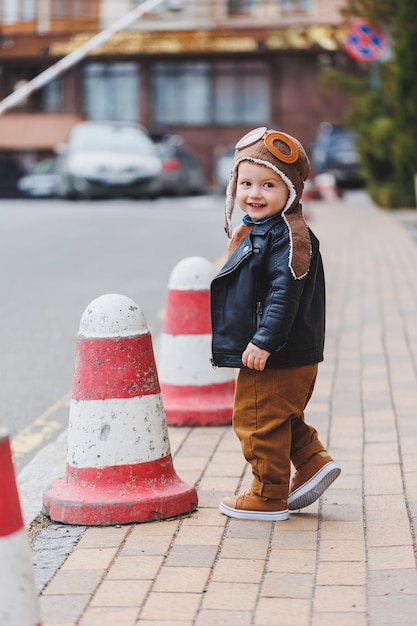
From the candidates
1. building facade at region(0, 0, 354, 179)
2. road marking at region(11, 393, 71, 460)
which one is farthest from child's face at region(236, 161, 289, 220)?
building facade at region(0, 0, 354, 179)

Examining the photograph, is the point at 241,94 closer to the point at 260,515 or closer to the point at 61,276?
the point at 61,276

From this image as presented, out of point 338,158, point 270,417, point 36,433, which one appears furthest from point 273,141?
point 338,158

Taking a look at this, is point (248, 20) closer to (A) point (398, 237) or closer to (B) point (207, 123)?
(B) point (207, 123)

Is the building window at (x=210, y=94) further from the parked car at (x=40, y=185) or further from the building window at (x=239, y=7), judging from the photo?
the parked car at (x=40, y=185)

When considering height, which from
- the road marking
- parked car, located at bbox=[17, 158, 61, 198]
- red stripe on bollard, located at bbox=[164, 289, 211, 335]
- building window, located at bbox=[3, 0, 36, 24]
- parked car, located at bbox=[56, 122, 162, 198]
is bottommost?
parked car, located at bbox=[17, 158, 61, 198]

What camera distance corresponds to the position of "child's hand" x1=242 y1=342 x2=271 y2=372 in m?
4.06

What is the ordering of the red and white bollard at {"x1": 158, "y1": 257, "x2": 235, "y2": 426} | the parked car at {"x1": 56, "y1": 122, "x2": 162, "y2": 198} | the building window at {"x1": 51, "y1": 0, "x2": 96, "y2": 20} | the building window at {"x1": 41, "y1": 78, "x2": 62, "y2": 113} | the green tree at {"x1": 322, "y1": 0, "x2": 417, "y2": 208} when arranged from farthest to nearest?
1. the building window at {"x1": 41, "y1": 78, "x2": 62, "y2": 113}
2. the building window at {"x1": 51, "y1": 0, "x2": 96, "y2": 20}
3. the parked car at {"x1": 56, "y1": 122, "x2": 162, "y2": 198}
4. the green tree at {"x1": 322, "y1": 0, "x2": 417, "y2": 208}
5. the red and white bollard at {"x1": 158, "y1": 257, "x2": 235, "y2": 426}

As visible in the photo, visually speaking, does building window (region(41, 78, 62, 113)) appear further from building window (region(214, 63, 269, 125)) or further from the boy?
the boy

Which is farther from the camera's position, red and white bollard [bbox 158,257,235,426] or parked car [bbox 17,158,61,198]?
parked car [bbox 17,158,61,198]

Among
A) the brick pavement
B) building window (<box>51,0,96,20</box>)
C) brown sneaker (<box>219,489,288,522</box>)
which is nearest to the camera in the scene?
the brick pavement

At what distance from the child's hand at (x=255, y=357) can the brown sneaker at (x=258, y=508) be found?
53 centimetres

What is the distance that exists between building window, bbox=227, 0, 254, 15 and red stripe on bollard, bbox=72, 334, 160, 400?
40.0m

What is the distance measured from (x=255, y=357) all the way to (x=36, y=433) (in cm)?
224

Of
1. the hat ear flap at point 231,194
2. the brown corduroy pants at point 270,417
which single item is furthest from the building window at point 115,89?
the brown corduroy pants at point 270,417
